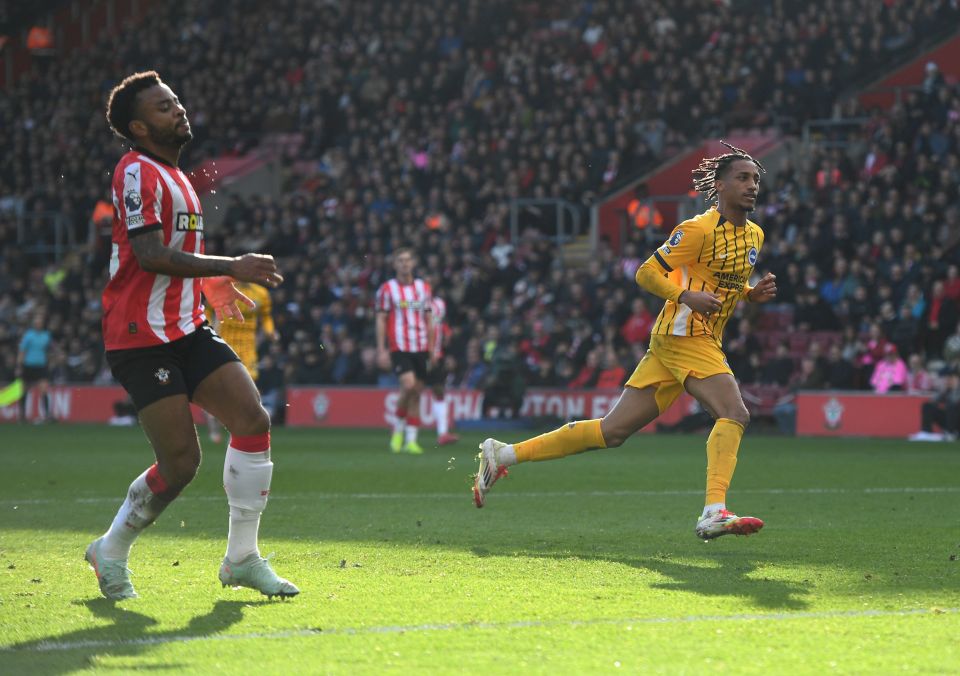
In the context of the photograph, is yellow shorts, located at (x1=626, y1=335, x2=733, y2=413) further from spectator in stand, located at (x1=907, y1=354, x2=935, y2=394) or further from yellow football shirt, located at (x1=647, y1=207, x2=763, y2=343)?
spectator in stand, located at (x1=907, y1=354, x2=935, y2=394)

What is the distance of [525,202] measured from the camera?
91.6ft

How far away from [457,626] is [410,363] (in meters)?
12.0

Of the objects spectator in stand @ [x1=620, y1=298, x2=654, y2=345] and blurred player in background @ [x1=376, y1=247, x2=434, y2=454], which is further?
spectator in stand @ [x1=620, y1=298, x2=654, y2=345]

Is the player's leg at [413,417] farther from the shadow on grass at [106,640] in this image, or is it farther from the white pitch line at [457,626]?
the white pitch line at [457,626]

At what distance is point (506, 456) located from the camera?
361 inches

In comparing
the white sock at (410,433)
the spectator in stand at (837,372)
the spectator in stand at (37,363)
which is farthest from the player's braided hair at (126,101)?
the spectator in stand at (37,363)

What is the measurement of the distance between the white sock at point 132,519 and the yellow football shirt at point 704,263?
3.27m

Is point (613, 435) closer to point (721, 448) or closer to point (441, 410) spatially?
point (721, 448)

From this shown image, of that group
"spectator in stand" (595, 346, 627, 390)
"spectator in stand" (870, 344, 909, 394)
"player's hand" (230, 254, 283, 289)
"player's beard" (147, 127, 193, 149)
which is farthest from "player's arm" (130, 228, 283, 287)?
"spectator in stand" (595, 346, 627, 390)

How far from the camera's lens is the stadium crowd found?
22.8 m

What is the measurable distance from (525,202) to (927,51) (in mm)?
7417

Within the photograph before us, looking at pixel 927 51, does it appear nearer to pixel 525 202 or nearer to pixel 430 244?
→ pixel 525 202

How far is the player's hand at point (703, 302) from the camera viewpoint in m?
8.25

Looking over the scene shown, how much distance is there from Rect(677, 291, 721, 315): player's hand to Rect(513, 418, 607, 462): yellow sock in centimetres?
101
